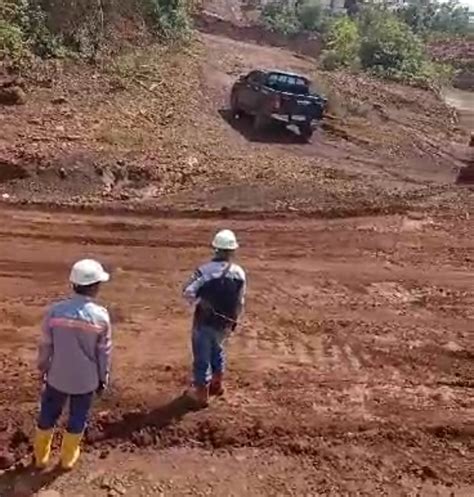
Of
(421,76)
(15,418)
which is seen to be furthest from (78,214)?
(421,76)

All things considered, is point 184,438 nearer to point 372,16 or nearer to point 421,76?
point 421,76

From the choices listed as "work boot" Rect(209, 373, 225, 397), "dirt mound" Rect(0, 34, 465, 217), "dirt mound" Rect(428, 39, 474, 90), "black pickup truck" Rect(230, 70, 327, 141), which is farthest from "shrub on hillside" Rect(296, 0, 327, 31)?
"work boot" Rect(209, 373, 225, 397)

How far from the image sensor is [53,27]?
21.6m

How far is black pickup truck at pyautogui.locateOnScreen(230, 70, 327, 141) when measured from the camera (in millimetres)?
21484

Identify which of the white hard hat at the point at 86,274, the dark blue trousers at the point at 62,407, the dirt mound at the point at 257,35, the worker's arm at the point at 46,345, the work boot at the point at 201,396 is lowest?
the dirt mound at the point at 257,35

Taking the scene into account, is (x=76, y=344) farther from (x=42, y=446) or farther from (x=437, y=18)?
(x=437, y=18)

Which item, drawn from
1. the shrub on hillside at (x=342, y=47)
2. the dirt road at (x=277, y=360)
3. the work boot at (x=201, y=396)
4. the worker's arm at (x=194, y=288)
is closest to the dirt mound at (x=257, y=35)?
the shrub on hillside at (x=342, y=47)

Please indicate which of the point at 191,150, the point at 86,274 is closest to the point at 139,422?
the point at 86,274

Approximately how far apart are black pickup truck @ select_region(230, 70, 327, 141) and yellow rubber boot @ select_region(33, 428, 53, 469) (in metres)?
15.8

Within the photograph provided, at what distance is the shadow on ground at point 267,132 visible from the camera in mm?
21406

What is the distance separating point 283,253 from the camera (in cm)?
1274

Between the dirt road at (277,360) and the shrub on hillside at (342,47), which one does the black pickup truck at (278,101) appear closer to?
the dirt road at (277,360)

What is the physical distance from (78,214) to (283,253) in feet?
10.9

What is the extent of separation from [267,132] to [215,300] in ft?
48.9
